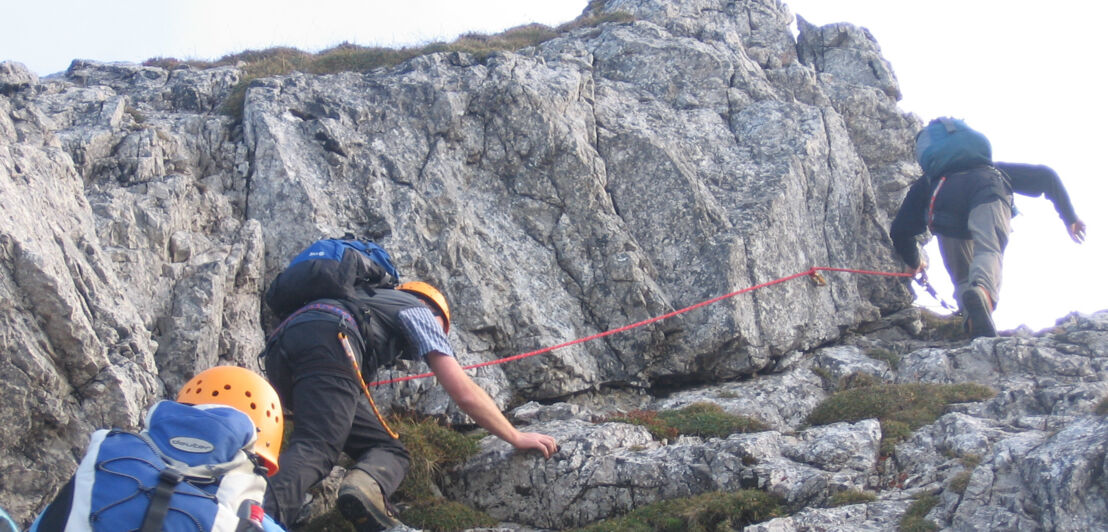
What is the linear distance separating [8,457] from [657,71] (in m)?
13.5

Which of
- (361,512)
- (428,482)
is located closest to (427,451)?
(428,482)

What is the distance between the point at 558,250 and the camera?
15648 millimetres

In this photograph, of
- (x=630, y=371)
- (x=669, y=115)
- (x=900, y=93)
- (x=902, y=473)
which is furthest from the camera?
(x=900, y=93)

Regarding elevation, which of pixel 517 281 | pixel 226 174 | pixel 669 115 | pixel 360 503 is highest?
pixel 669 115

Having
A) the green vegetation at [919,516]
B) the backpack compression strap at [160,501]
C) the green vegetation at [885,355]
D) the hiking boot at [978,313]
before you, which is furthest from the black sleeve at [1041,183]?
the backpack compression strap at [160,501]

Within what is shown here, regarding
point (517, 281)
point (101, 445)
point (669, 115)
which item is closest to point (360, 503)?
point (101, 445)

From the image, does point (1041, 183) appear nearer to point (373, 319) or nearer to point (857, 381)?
point (857, 381)

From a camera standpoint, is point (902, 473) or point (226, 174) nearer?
point (902, 473)

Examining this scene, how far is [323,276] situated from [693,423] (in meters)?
5.37

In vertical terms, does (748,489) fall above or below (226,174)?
below

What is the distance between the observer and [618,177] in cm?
1650

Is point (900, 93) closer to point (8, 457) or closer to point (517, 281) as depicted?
point (517, 281)

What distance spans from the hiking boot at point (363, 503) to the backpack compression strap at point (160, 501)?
424 centimetres

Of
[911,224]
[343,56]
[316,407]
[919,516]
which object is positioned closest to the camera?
[919,516]
